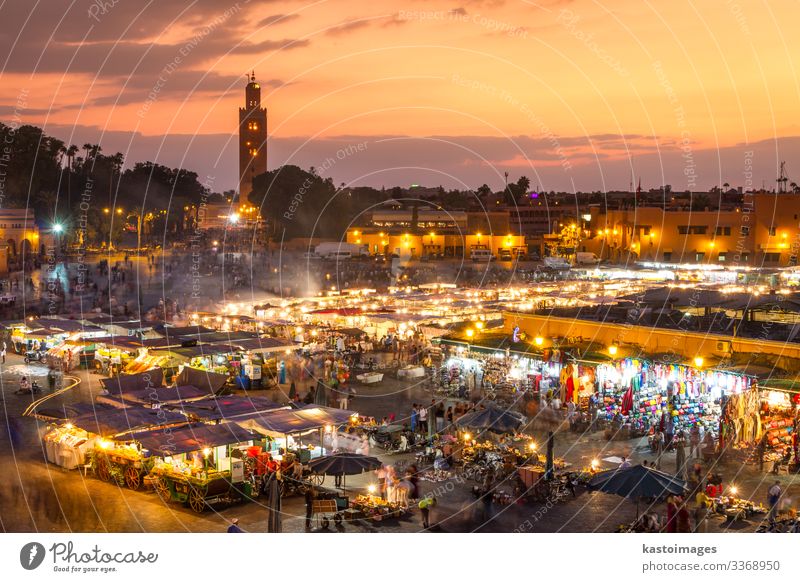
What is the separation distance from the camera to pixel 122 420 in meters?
16.4

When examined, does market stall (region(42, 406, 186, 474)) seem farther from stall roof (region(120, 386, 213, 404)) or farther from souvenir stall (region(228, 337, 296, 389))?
souvenir stall (region(228, 337, 296, 389))

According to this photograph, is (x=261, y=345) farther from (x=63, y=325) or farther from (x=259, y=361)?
(x=63, y=325)

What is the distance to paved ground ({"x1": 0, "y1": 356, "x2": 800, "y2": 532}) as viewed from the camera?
13.4 m

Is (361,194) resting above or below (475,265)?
above

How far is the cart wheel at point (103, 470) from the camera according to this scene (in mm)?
15609

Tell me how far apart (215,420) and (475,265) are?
52274 millimetres

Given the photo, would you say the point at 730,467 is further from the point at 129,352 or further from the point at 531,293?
the point at 531,293

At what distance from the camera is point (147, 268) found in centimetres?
6322

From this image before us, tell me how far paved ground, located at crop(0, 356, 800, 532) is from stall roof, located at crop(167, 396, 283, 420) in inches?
98.5

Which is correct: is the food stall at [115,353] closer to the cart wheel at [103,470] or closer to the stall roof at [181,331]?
the stall roof at [181,331]

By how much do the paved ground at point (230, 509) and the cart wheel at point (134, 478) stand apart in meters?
0.19

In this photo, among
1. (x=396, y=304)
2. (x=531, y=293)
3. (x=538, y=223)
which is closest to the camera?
(x=396, y=304)

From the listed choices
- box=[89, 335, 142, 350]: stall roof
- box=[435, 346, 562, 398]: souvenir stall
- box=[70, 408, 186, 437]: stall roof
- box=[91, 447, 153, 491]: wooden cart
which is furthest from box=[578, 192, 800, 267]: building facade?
box=[91, 447, 153, 491]: wooden cart
